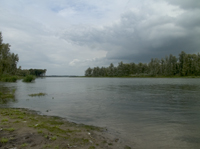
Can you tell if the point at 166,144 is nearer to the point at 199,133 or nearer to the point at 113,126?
the point at 199,133

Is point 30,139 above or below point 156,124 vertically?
above

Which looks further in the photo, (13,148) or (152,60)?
(152,60)

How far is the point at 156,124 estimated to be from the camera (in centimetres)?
1395

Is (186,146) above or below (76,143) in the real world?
below

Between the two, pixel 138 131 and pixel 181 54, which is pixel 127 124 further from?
pixel 181 54

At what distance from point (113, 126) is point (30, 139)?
7375 millimetres

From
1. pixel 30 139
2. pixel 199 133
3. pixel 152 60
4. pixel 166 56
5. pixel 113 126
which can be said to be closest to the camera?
pixel 30 139

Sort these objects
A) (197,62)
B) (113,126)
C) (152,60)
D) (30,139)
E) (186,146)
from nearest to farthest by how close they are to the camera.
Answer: (30,139)
(186,146)
(113,126)
(197,62)
(152,60)

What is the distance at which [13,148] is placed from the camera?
22.7 ft

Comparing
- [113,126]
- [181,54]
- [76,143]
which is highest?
[181,54]

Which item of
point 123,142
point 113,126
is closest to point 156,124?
point 113,126

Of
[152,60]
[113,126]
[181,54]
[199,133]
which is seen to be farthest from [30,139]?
[152,60]

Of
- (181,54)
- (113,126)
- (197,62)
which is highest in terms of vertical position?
(181,54)

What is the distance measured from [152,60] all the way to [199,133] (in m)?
199
